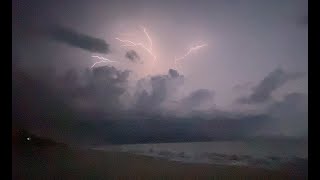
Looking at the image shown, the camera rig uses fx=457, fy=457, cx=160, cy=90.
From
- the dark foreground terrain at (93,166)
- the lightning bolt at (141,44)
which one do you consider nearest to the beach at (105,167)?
the dark foreground terrain at (93,166)

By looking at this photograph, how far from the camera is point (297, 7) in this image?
91.8 inches

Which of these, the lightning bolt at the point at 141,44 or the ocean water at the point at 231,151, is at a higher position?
the lightning bolt at the point at 141,44

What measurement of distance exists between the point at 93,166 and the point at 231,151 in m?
0.70

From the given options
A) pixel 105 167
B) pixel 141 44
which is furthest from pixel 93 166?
pixel 141 44

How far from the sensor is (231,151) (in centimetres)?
231

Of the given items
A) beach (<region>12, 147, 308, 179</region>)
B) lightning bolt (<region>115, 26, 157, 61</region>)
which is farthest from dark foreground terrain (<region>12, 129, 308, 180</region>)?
lightning bolt (<region>115, 26, 157, 61</region>)

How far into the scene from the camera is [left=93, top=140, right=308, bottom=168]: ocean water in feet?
7.55

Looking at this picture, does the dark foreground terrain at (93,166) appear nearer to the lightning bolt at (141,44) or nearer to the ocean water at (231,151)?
the ocean water at (231,151)

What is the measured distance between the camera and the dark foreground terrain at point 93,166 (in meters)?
2.29

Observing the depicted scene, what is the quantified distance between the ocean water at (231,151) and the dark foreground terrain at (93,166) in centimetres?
3

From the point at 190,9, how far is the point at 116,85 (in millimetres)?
540

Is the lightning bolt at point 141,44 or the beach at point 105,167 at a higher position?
the lightning bolt at point 141,44

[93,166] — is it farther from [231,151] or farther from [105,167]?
[231,151]
